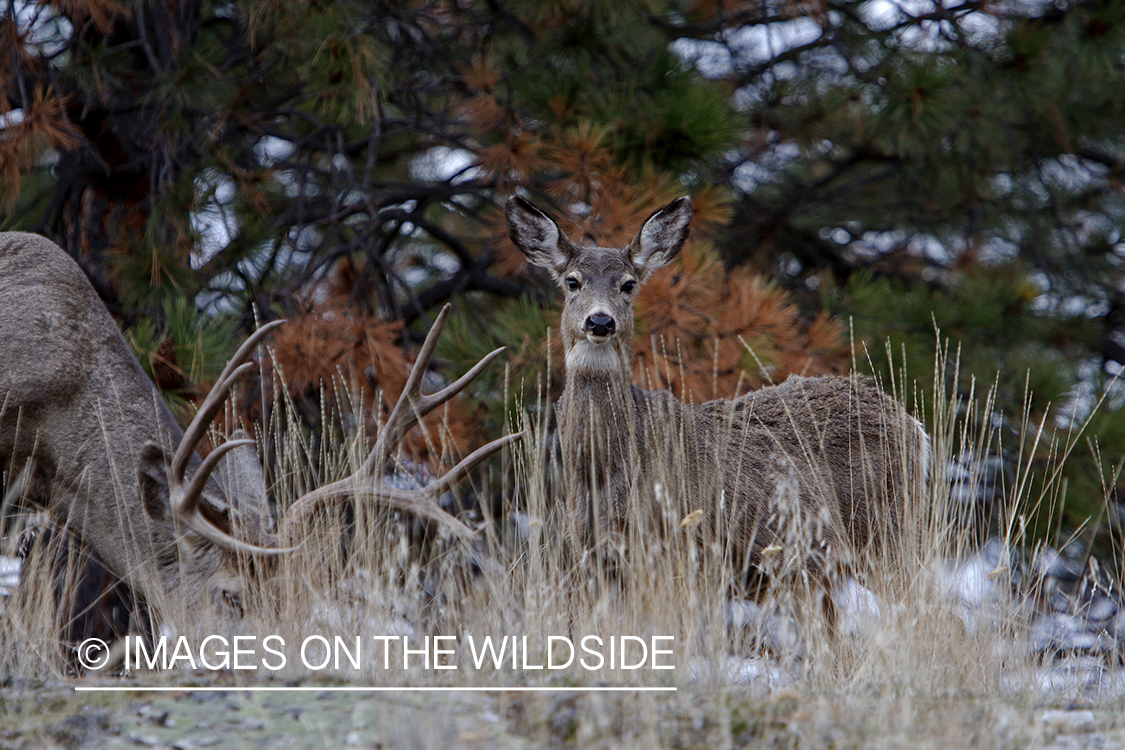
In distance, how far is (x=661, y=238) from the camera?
19.5ft

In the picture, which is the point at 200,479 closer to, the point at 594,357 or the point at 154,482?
the point at 154,482

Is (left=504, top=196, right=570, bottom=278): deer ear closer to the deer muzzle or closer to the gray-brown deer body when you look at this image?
the deer muzzle

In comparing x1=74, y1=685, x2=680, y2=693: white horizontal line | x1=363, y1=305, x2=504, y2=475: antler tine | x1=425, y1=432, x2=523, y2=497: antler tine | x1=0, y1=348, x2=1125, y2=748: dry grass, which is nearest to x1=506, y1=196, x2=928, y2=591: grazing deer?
x1=0, y1=348, x2=1125, y2=748: dry grass

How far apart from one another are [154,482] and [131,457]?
0.46 metres

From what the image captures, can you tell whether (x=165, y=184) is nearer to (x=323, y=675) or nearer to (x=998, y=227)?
(x=323, y=675)

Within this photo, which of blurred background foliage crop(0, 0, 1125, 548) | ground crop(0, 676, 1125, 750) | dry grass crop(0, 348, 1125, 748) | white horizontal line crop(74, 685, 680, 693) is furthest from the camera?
blurred background foliage crop(0, 0, 1125, 548)

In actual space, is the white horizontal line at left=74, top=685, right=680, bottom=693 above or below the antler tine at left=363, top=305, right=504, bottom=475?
below

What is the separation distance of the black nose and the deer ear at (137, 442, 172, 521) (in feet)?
6.25

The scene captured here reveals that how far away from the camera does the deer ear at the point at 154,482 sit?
487cm

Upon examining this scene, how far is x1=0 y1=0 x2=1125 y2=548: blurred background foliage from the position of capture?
655 cm

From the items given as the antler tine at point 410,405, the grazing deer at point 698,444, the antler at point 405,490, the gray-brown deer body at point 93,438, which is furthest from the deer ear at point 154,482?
the grazing deer at point 698,444

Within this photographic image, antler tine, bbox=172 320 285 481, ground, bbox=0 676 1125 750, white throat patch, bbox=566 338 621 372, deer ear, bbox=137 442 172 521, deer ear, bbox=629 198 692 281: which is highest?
deer ear, bbox=629 198 692 281

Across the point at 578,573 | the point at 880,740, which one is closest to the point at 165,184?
the point at 578,573

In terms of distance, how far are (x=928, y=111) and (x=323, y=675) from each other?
5.37 m
